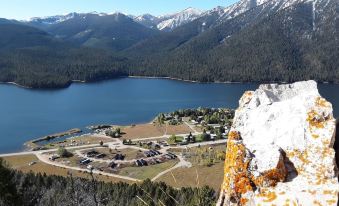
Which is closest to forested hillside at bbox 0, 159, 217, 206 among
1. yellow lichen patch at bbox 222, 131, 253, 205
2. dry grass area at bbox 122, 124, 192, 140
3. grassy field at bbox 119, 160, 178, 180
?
yellow lichen patch at bbox 222, 131, 253, 205

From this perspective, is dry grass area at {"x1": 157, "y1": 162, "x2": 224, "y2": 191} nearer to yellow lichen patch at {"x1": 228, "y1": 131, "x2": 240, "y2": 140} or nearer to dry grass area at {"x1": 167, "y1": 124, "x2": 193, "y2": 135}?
dry grass area at {"x1": 167, "y1": 124, "x2": 193, "y2": 135}

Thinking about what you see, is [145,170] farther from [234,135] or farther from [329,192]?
[329,192]

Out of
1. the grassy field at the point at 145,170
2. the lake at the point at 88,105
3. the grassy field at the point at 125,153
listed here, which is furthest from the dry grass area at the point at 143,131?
the grassy field at the point at 145,170

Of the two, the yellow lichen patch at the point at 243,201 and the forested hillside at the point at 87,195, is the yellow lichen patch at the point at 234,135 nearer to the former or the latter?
the forested hillside at the point at 87,195

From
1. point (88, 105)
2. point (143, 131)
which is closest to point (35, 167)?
point (143, 131)

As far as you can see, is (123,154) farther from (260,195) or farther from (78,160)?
(260,195)

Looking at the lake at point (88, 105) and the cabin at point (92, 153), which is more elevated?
the lake at point (88, 105)

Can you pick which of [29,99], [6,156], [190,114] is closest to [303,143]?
[6,156]
